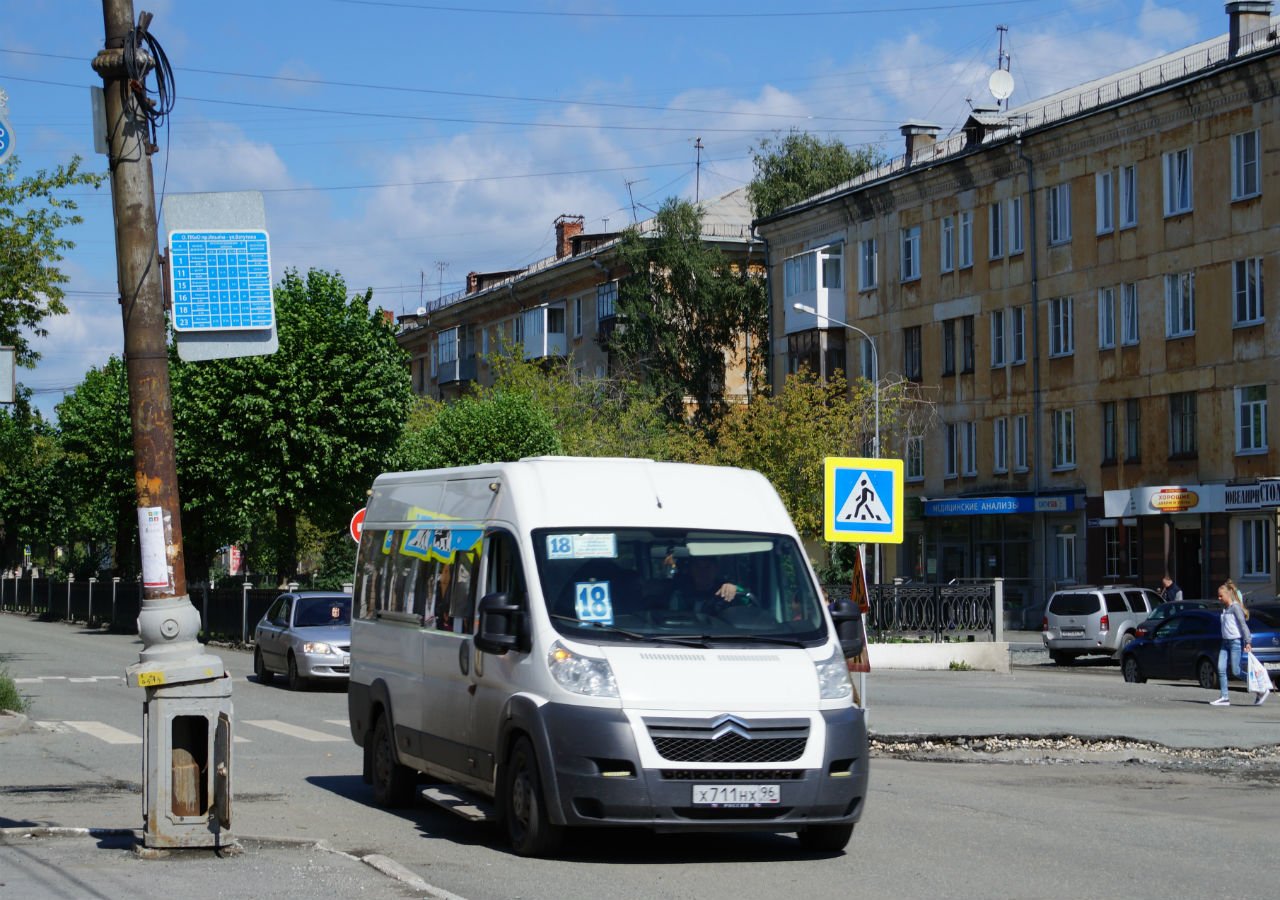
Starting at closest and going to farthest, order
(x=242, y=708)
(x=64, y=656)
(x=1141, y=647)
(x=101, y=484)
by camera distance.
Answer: (x=242, y=708)
(x=1141, y=647)
(x=64, y=656)
(x=101, y=484)

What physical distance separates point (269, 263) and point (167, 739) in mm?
2776

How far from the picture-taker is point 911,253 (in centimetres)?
5838

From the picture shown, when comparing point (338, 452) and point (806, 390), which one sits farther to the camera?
point (806, 390)

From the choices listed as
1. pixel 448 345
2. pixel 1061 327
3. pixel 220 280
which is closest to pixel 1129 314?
pixel 1061 327

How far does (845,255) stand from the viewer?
6147 centimetres

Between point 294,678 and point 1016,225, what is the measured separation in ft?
105

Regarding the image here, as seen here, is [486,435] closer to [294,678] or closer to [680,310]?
[680,310]

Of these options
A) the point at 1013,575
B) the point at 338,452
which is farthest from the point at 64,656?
the point at 1013,575

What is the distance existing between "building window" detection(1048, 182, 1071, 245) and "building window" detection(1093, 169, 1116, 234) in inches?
51.3

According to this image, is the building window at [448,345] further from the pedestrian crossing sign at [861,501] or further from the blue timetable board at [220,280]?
the blue timetable board at [220,280]

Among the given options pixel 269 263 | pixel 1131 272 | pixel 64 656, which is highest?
pixel 1131 272

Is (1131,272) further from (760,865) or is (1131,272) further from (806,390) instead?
(760,865)

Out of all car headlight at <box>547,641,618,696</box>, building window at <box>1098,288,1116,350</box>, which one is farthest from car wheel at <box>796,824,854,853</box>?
building window at <box>1098,288,1116,350</box>

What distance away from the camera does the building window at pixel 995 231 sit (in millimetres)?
53938
